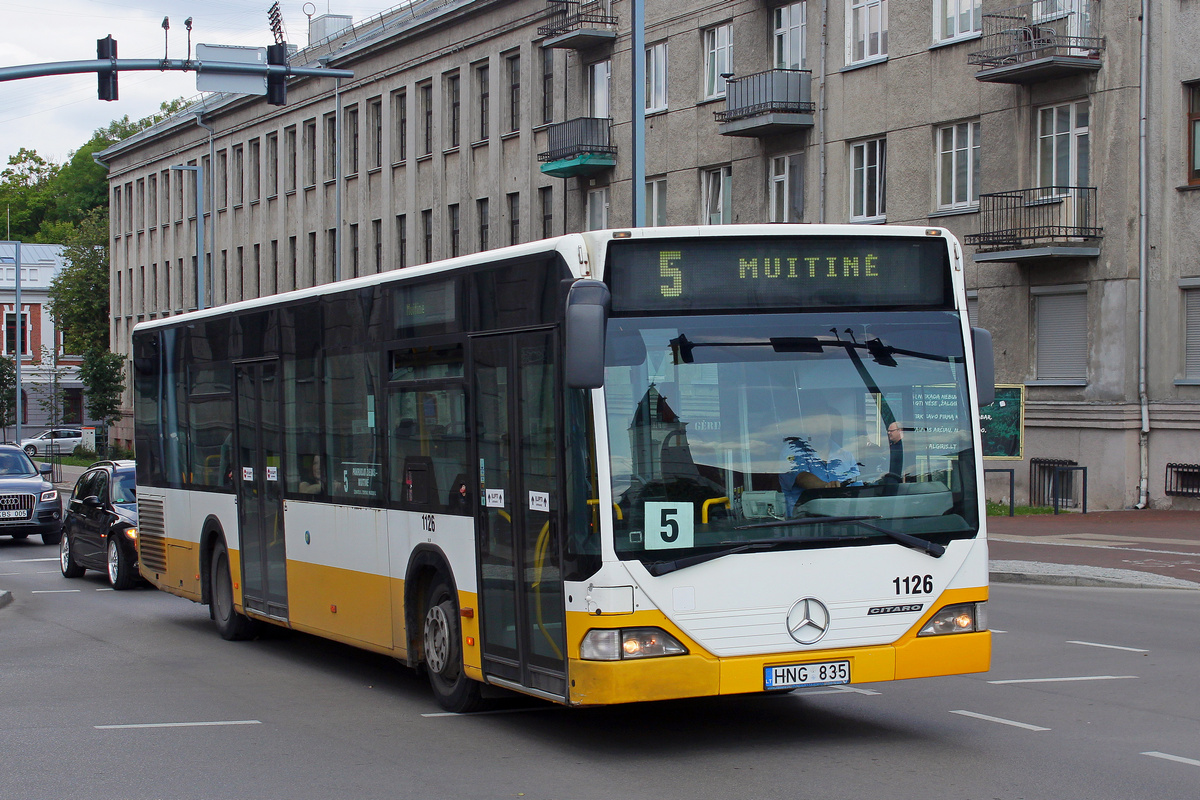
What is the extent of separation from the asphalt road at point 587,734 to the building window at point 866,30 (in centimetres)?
2225

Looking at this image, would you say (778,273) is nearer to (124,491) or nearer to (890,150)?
(124,491)

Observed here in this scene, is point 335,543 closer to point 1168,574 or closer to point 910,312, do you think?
point 910,312

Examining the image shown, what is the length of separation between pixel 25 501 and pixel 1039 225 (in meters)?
19.1

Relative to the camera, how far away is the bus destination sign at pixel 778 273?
8109mm

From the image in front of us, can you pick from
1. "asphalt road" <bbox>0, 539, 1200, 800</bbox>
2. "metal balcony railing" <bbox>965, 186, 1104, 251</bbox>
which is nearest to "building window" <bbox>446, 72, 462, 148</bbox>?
"metal balcony railing" <bbox>965, 186, 1104, 251</bbox>

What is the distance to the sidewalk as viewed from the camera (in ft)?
59.8

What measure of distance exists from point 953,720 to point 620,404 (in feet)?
9.96

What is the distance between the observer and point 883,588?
8.25 meters

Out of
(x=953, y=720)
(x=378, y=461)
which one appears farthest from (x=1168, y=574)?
(x=378, y=461)

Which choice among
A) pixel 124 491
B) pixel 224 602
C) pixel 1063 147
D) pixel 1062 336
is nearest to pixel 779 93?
pixel 1063 147

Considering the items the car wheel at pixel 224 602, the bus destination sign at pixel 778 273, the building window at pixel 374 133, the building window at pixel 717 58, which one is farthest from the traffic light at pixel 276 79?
the building window at pixel 374 133

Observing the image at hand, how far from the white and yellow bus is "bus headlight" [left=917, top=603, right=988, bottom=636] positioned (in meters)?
0.01

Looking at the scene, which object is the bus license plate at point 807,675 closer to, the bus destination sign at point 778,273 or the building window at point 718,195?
the bus destination sign at point 778,273

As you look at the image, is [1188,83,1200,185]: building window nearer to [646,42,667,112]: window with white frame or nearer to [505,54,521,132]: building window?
[646,42,667,112]: window with white frame
